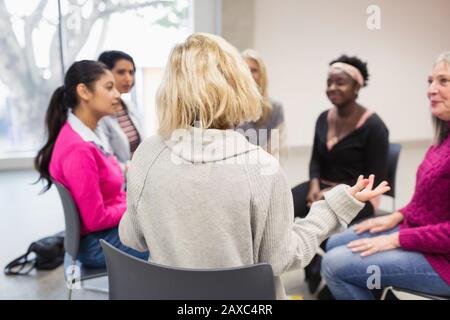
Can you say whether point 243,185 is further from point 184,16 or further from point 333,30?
point 333,30

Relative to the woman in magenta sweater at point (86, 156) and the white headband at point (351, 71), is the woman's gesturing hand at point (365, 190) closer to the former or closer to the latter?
the woman in magenta sweater at point (86, 156)

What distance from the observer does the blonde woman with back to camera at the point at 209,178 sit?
84 cm

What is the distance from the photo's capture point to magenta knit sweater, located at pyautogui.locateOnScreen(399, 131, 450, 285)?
1235 millimetres

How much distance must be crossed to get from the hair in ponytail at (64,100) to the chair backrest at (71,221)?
20 centimetres

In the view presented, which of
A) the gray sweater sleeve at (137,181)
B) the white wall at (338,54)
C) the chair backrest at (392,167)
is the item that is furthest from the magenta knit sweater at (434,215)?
the white wall at (338,54)

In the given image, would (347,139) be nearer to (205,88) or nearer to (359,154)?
(359,154)

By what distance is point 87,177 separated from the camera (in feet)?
4.30

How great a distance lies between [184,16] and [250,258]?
2.71m

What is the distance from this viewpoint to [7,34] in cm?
347

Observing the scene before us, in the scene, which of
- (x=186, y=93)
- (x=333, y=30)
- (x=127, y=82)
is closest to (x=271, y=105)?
(x=127, y=82)

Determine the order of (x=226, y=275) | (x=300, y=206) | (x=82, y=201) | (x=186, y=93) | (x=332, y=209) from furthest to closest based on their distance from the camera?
(x=300, y=206), (x=82, y=201), (x=332, y=209), (x=186, y=93), (x=226, y=275)

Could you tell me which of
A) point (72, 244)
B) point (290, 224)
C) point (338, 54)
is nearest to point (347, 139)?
point (290, 224)

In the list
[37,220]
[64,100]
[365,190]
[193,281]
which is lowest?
[37,220]

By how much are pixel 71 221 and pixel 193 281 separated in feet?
2.51
